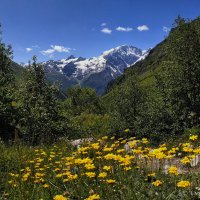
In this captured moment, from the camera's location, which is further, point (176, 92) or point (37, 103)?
point (37, 103)

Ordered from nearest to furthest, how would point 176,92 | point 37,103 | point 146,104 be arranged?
point 176,92
point 37,103
point 146,104

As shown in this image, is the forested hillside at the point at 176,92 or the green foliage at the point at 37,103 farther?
the forested hillside at the point at 176,92

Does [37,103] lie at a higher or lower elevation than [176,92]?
lower

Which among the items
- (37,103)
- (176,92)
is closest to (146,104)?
(176,92)

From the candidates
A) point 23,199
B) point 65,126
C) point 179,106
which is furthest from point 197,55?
point 23,199

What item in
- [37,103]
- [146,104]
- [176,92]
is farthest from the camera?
[146,104]

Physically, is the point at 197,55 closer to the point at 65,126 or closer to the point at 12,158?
the point at 65,126

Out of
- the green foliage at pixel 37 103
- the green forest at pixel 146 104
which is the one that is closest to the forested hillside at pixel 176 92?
the green forest at pixel 146 104

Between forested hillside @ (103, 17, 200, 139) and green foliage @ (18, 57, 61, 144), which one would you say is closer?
green foliage @ (18, 57, 61, 144)

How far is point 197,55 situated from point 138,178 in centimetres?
1453

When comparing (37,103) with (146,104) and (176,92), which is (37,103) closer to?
(146,104)

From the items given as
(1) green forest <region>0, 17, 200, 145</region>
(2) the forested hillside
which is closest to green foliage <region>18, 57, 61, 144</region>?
(1) green forest <region>0, 17, 200, 145</region>

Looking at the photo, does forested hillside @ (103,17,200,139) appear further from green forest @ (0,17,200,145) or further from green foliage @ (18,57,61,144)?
green foliage @ (18,57,61,144)

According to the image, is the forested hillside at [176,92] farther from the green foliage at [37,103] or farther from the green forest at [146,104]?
the green foliage at [37,103]
